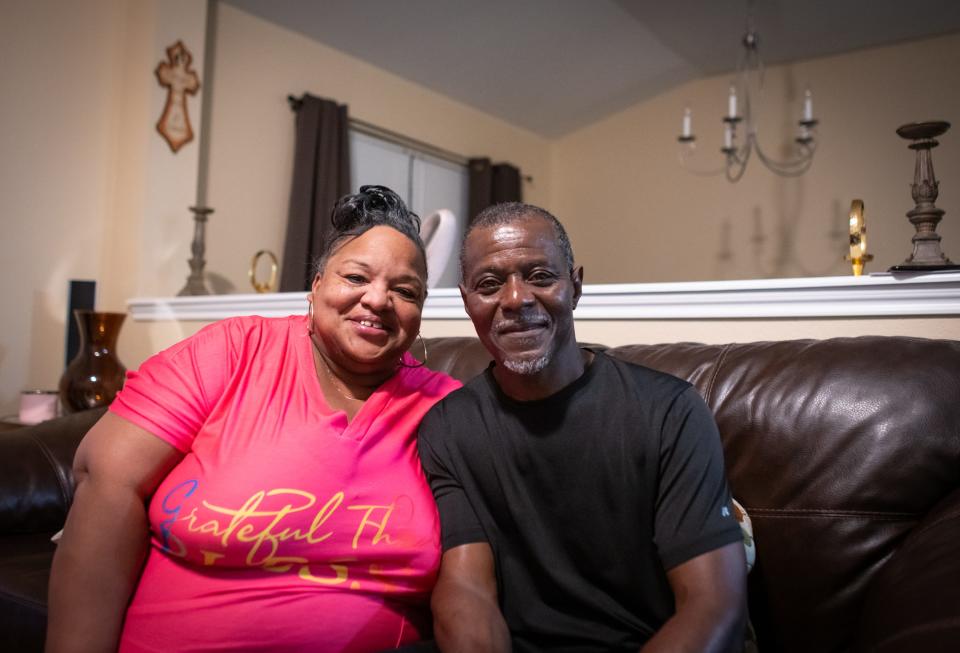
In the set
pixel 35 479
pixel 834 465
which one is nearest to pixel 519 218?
pixel 834 465

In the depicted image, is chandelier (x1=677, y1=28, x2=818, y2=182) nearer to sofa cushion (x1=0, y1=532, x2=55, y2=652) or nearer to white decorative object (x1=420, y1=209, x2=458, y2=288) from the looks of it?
white decorative object (x1=420, y1=209, x2=458, y2=288)

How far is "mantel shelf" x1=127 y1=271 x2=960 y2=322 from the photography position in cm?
153

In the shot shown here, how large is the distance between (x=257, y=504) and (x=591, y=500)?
19.6 inches

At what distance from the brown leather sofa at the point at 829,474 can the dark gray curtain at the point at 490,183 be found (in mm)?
4292

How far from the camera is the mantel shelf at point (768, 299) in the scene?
153 cm

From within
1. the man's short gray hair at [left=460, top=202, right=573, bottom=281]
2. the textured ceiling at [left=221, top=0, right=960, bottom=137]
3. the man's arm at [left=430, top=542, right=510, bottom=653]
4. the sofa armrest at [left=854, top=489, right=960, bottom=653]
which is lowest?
the man's arm at [left=430, top=542, right=510, bottom=653]

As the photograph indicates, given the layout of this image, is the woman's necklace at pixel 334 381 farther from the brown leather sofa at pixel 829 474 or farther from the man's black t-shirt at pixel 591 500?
the brown leather sofa at pixel 829 474

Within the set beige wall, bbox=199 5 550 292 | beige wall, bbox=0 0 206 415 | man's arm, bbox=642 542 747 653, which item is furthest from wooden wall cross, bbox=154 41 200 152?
man's arm, bbox=642 542 747 653

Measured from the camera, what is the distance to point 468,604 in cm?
111

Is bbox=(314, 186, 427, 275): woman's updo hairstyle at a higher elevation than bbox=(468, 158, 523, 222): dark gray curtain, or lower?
lower

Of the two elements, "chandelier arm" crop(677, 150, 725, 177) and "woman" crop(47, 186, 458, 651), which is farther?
"chandelier arm" crop(677, 150, 725, 177)

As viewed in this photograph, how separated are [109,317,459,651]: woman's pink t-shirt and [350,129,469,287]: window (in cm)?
350

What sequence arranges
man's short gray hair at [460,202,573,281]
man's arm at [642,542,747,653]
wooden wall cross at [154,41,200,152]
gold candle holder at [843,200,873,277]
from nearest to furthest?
man's arm at [642,542,747,653] → man's short gray hair at [460,202,573,281] → gold candle holder at [843,200,873,277] → wooden wall cross at [154,41,200,152]

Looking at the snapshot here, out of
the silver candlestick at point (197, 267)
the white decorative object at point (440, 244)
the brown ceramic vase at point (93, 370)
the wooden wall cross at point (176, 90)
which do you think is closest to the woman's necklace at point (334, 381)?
the white decorative object at point (440, 244)
